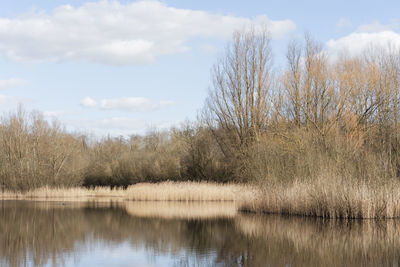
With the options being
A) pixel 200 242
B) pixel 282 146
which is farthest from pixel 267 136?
pixel 200 242

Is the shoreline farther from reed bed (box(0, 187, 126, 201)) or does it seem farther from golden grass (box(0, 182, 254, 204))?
reed bed (box(0, 187, 126, 201))

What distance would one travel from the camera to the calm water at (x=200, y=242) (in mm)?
8727

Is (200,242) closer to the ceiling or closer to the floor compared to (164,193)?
closer to the floor

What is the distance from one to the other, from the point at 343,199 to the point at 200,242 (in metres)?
5.58

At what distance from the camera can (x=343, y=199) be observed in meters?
14.5

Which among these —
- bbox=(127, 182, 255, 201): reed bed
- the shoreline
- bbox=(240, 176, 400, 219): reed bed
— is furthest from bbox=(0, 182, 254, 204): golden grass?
bbox=(240, 176, 400, 219): reed bed

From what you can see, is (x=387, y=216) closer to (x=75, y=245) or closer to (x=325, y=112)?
(x=75, y=245)

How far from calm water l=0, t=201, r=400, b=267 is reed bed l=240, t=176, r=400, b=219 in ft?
2.05

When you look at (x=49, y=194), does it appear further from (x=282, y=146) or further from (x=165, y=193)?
(x=282, y=146)

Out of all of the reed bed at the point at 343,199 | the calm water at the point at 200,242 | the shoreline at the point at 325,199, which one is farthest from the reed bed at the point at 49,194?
the reed bed at the point at 343,199

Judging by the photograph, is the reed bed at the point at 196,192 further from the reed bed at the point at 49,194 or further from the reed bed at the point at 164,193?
the reed bed at the point at 49,194

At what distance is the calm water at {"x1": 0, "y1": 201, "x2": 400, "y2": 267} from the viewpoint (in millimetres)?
8727

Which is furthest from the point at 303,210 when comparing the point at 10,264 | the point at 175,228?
the point at 10,264

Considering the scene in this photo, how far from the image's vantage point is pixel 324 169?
15453mm
